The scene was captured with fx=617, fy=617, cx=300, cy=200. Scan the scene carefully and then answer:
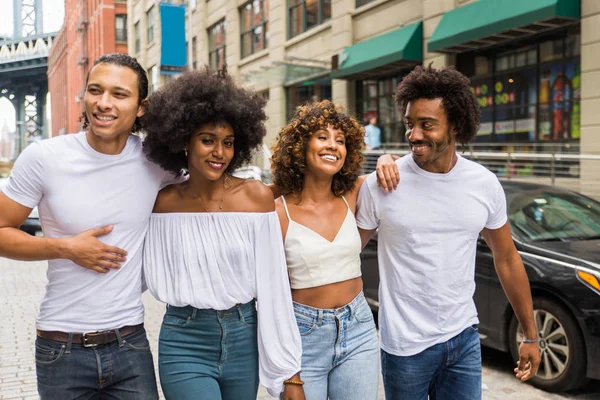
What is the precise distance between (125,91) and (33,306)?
21.7ft

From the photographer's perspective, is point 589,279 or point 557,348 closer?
point 589,279

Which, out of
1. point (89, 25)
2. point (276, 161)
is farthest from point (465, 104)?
point (89, 25)

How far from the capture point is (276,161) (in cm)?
315

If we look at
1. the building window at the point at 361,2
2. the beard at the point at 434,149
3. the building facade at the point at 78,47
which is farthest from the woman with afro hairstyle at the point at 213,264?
the building facade at the point at 78,47

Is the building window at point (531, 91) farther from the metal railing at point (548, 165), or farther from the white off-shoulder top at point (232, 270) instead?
the white off-shoulder top at point (232, 270)

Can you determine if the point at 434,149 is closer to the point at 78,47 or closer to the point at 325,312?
the point at 325,312

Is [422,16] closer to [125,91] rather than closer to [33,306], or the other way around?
[33,306]

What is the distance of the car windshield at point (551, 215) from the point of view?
5.58 meters

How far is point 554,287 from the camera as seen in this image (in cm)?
497

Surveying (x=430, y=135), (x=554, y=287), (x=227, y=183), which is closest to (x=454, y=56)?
(x=554, y=287)

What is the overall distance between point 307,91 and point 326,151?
20.6m

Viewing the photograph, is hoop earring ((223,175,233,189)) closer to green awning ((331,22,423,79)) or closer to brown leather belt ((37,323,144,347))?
brown leather belt ((37,323,144,347))

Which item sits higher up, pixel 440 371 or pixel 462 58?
pixel 462 58

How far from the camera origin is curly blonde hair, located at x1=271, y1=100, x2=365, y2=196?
304 centimetres
